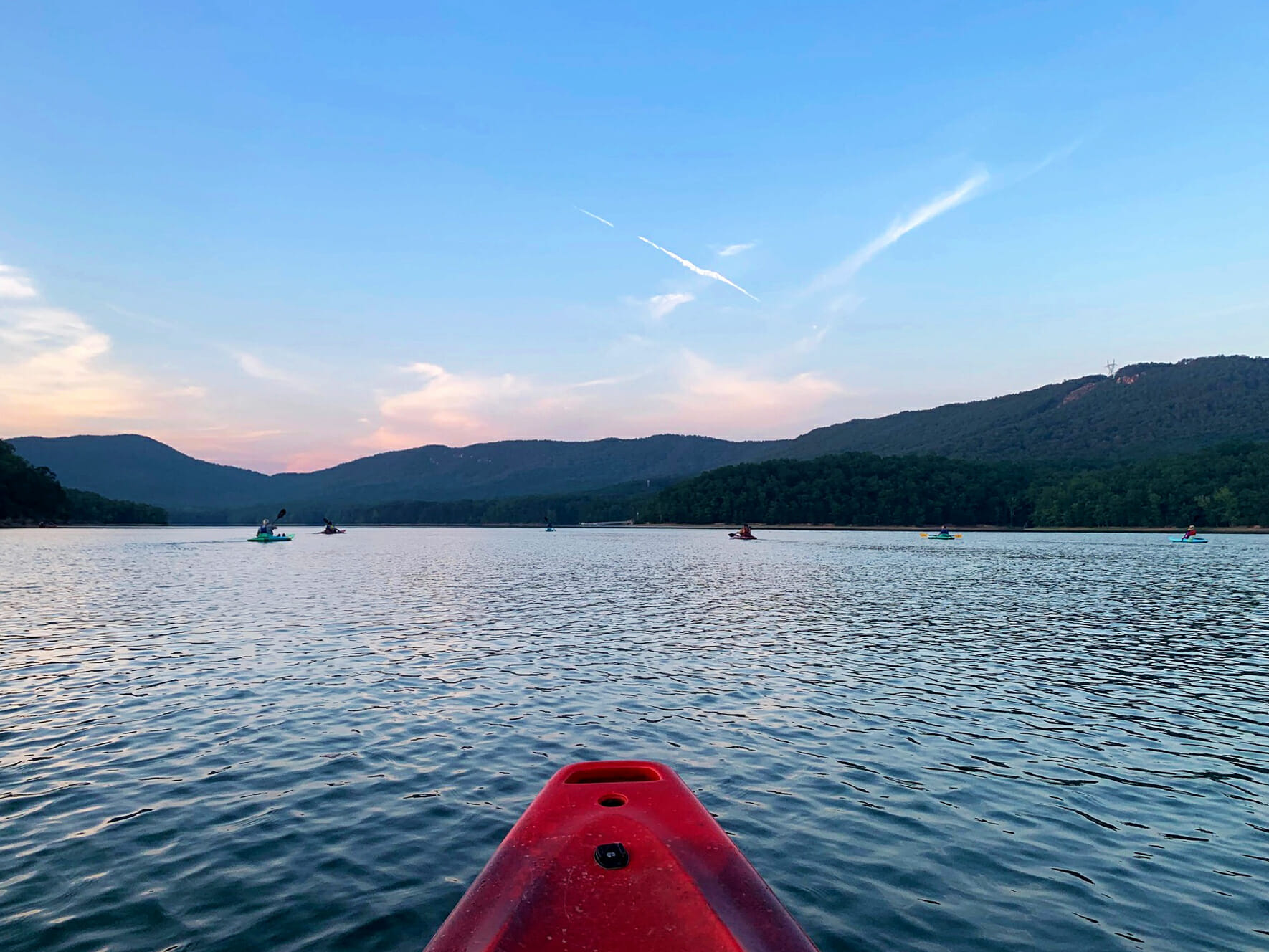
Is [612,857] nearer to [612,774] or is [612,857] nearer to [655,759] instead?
[612,774]

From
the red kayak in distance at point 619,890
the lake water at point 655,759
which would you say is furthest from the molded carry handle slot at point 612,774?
the lake water at point 655,759

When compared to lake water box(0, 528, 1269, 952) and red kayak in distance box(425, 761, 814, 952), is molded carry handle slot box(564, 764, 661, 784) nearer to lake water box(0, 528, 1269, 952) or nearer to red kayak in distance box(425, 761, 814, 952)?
red kayak in distance box(425, 761, 814, 952)

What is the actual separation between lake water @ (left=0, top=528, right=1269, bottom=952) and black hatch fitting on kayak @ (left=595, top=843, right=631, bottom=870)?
2.88 metres

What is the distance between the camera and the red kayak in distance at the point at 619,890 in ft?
20.0

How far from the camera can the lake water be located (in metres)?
9.17

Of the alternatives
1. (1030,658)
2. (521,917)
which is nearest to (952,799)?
(521,917)

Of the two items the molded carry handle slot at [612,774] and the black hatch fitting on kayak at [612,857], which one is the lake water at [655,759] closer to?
the molded carry handle slot at [612,774]

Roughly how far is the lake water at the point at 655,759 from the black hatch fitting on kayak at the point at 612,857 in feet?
9.45

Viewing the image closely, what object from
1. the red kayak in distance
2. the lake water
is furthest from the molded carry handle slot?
the lake water

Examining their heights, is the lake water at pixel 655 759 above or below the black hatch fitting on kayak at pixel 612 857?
below

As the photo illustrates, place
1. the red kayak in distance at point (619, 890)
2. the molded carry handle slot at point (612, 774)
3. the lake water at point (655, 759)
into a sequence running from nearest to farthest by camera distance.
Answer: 1. the red kayak in distance at point (619, 890)
2. the lake water at point (655, 759)
3. the molded carry handle slot at point (612, 774)

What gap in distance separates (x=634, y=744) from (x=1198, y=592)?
1967 inches

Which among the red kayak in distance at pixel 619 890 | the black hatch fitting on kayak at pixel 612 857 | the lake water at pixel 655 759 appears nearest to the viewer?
the red kayak in distance at pixel 619 890

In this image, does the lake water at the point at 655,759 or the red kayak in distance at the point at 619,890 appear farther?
the lake water at the point at 655,759
